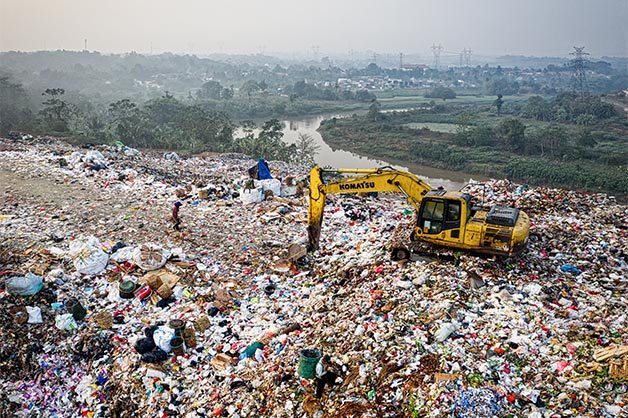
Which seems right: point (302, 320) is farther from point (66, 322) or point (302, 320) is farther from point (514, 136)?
point (514, 136)

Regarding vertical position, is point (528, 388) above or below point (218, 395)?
above

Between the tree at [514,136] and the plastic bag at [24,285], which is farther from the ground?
the tree at [514,136]

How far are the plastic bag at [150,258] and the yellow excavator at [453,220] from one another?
2876 mm

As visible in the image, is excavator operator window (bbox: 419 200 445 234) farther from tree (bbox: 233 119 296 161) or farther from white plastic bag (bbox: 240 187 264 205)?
tree (bbox: 233 119 296 161)

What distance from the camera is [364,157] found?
90.4 ft

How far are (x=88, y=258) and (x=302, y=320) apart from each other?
3322mm

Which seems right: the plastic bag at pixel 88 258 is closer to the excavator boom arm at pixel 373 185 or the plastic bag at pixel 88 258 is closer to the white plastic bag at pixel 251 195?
the excavator boom arm at pixel 373 185

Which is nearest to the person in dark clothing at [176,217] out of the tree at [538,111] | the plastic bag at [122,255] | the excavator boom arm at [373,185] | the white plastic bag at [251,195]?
the plastic bag at [122,255]

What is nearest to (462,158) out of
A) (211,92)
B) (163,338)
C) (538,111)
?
(538,111)

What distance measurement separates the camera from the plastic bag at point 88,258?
266 inches

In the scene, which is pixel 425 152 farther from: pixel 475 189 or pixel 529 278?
pixel 529 278

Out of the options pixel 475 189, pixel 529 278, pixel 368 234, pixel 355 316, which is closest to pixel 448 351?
pixel 355 316

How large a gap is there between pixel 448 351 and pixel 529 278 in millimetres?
1900

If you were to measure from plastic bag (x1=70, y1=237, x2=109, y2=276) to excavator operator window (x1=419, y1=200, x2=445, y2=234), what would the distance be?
15.1 ft
